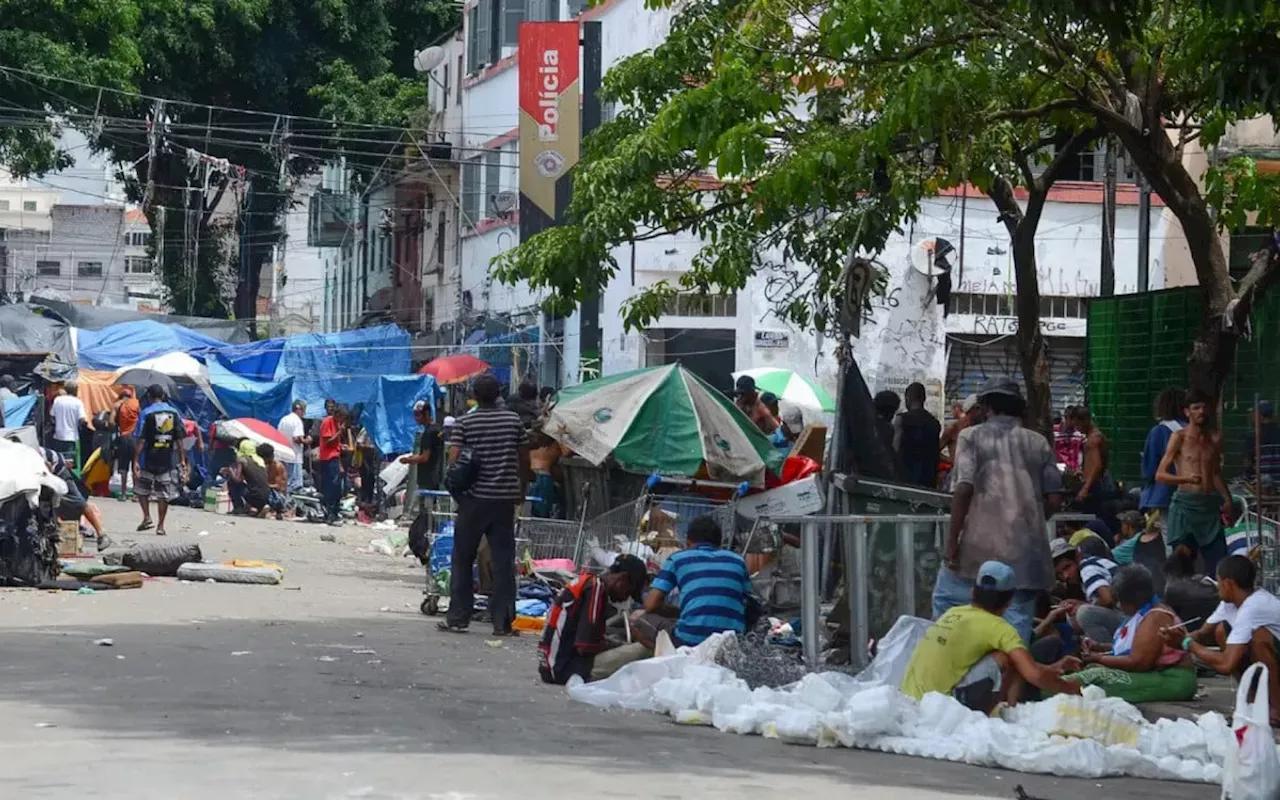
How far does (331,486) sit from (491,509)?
16.9 m

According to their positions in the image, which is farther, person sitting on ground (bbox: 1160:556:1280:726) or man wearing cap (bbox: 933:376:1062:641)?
man wearing cap (bbox: 933:376:1062:641)

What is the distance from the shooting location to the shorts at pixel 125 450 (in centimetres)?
3019

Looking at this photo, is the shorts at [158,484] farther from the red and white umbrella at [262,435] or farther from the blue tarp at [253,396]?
the blue tarp at [253,396]

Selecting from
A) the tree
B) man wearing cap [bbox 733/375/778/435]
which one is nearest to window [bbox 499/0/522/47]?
the tree

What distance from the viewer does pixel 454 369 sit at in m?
38.0

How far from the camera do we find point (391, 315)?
56.2 metres

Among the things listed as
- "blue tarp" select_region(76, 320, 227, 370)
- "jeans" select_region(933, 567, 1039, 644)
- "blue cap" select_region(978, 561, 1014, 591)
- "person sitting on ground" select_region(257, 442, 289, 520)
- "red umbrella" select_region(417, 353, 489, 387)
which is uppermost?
"blue tarp" select_region(76, 320, 227, 370)

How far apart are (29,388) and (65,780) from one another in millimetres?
25181

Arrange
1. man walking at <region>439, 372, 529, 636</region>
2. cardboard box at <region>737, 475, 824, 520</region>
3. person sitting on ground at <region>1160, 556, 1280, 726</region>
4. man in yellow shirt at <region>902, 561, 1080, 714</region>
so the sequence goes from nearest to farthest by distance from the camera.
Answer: man in yellow shirt at <region>902, 561, 1080, 714</region>, person sitting on ground at <region>1160, 556, 1280, 726</region>, man walking at <region>439, 372, 529, 636</region>, cardboard box at <region>737, 475, 824, 520</region>

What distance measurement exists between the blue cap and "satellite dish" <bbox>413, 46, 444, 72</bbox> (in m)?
42.3

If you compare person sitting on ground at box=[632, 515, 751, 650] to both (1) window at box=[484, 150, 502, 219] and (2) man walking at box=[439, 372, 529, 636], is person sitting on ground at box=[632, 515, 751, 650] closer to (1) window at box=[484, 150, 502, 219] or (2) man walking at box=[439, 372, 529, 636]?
(2) man walking at box=[439, 372, 529, 636]

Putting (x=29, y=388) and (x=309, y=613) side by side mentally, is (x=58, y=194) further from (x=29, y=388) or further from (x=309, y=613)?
(x=309, y=613)

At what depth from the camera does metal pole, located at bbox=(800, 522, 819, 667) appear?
11.4m

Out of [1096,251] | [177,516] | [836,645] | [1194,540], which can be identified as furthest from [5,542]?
[1096,251]
